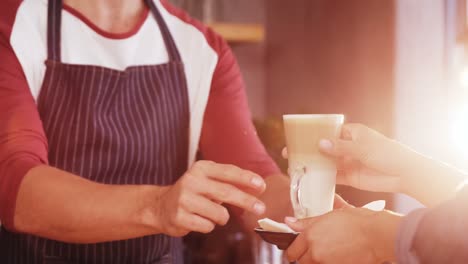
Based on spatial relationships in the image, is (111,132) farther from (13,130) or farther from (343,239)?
(343,239)

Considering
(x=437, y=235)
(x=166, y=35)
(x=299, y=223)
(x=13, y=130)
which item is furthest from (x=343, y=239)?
(x=166, y=35)

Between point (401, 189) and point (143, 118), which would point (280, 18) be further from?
point (401, 189)

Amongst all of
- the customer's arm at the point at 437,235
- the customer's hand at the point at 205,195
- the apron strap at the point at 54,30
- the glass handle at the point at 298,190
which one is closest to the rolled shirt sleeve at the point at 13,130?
the apron strap at the point at 54,30

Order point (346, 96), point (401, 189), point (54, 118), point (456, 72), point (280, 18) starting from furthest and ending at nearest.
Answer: point (280, 18) < point (346, 96) < point (456, 72) < point (54, 118) < point (401, 189)

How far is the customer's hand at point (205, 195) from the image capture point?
114 cm

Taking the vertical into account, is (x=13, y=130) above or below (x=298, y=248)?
above

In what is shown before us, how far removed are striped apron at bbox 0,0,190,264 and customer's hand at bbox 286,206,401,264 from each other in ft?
1.97

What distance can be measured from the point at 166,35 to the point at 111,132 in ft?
1.05

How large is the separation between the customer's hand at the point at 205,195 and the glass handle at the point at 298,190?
0.32 feet

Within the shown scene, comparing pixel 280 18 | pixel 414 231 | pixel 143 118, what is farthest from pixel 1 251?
pixel 280 18

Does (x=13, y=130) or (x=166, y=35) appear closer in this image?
(x=13, y=130)

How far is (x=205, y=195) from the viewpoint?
1.15 m

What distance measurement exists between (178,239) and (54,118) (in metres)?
0.44

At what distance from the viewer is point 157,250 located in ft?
5.57
